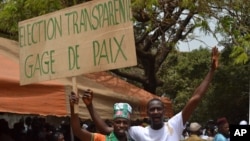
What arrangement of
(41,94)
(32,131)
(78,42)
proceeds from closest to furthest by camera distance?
1. (78,42)
2. (41,94)
3. (32,131)

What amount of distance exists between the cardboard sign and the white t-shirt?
0.56 metres

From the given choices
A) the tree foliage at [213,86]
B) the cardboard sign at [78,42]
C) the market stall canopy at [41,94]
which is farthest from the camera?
the tree foliage at [213,86]

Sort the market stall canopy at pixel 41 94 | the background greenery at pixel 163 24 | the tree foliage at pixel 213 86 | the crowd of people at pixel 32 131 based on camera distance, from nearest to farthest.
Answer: the market stall canopy at pixel 41 94 → the crowd of people at pixel 32 131 → the background greenery at pixel 163 24 → the tree foliage at pixel 213 86

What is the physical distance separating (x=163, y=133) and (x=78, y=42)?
120 centimetres

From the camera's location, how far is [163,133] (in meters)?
4.18

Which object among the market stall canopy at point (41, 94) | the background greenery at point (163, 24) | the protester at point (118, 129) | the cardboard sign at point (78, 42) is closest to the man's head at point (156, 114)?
the protester at point (118, 129)

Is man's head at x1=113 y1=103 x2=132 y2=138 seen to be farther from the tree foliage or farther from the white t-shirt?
the tree foliage

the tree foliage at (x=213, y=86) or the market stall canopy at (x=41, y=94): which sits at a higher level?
the tree foliage at (x=213, y=86)

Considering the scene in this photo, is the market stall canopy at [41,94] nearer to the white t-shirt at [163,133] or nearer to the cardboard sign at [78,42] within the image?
the cardboard sign at [78,42]

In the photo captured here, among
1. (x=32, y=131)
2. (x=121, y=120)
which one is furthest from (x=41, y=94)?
(x=32, y=131)

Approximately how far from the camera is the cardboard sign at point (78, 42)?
461 cm

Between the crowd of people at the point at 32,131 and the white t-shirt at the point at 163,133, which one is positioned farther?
the crowd of people at the point at 32,131

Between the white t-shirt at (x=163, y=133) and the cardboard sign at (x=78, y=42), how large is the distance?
56cm

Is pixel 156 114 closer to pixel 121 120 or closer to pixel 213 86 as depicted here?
pixel 121 120
